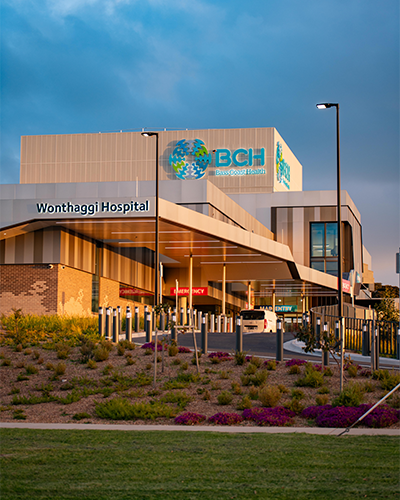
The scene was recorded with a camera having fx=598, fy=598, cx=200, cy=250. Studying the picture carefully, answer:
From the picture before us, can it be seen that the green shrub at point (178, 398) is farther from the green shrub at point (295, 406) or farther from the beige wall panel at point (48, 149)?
the beige wall panel at point (48, 149)

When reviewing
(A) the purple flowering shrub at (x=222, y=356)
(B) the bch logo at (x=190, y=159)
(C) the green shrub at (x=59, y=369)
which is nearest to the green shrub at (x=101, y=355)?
(C) the green shrub at (x=59, y=369)

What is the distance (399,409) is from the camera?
1234 cm

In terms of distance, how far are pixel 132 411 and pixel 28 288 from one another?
21295 mm

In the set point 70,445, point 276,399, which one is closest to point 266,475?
point 70,445

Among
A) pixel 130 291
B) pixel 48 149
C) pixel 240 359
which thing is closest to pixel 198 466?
pixel 240 359

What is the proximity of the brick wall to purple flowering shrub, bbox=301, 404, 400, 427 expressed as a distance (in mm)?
22702

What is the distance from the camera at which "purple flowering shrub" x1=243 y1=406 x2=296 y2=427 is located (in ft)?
37.9

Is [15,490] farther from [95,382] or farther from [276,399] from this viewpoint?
[95,382]

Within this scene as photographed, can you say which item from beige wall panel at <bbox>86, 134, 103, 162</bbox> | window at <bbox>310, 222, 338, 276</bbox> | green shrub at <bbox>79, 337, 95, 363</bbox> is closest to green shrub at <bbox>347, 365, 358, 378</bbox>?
green shrub at <bbox>79, 337, 95, 363</bbox>

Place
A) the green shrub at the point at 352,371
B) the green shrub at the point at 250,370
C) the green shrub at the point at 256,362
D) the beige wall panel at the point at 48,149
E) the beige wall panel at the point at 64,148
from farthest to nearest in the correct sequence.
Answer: the beige wall panel at the point at 48,149
the beige wall panel at the point at 64,148
the green shrub at the point at 256,362
the green shrub at the point at 250,370
the green shrub at the point at 352,371

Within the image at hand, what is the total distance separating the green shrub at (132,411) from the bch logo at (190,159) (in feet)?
205

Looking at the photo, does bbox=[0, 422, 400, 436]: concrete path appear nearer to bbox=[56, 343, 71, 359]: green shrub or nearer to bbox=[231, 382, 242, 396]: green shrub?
bbox=[231, 382, 242, 396]: green shrub

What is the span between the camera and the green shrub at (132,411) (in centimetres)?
1260

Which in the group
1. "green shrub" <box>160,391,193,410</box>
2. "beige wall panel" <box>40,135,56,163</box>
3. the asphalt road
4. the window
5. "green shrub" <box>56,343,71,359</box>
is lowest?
"green shrub" <box>160,391,193,410</box>
